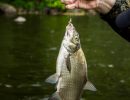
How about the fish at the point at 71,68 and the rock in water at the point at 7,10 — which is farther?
the rock in water at the point at 7,10

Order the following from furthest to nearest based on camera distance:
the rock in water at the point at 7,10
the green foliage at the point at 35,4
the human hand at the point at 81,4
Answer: the green foliage at the point at 35,4 < the rock in water at the point at 7,10 < the human hand at the point at 81,4

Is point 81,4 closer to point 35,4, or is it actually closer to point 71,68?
point 71,68

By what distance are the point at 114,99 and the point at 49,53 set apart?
831 cm

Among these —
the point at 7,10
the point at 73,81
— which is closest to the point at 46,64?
the point at 73,81

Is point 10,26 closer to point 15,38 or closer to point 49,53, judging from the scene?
point 15,38

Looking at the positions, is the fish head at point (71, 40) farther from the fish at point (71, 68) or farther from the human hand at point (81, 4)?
the human hand at point (81, 4)

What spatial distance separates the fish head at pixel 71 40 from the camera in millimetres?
4199

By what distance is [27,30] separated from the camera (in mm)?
32562

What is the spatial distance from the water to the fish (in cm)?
935

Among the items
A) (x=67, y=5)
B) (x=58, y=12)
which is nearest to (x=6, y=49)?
(x=67, y=5)

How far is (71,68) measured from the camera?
4.24 meters

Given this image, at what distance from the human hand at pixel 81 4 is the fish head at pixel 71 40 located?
1.02 feet

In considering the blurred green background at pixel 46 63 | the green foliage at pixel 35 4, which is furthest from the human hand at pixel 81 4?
the green foliage at pixel 35 4

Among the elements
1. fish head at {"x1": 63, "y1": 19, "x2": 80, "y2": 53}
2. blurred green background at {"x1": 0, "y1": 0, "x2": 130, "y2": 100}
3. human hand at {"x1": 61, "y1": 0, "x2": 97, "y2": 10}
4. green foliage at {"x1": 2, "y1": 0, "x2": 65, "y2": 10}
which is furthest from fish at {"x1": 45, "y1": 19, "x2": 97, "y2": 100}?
green foliage at {"x1": 2, "y1": 0, "x2": 65, "y2": 10}
